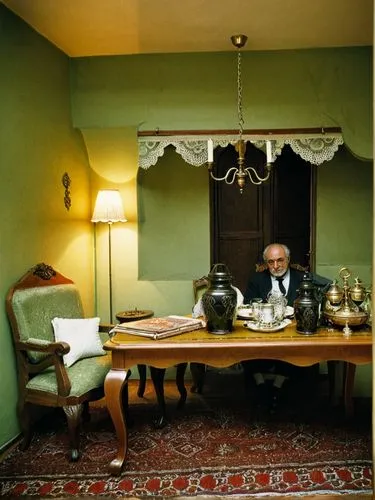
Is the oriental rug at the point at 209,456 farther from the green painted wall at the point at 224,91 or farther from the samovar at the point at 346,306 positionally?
the green painted wall at the point at 224,91

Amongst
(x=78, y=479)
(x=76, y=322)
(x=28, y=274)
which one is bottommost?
(x=78, y=479)

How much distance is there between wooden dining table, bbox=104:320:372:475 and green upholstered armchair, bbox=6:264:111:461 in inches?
13.0

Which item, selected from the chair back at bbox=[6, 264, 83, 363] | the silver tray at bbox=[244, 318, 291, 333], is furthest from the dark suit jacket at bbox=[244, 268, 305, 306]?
the chair back at bbox=[6, 264, 83, 363]

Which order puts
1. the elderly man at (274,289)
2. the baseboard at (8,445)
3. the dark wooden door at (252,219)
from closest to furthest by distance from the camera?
the baseboard at (8,445)
the elderly man at (274,289)
the dark wooden door at (252,219)

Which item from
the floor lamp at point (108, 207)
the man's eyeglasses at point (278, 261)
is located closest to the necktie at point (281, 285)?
the man's eyeglasses at point (278, 261)

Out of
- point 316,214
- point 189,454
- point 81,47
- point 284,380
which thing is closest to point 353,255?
point 316,214

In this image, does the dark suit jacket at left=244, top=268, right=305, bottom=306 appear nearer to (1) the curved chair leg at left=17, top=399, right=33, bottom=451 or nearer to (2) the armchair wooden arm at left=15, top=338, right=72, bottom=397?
(2) the armchair wooden arm at left=15, top=338, right=72, bottom=397

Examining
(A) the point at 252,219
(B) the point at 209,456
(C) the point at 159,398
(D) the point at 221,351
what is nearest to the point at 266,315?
(D) the point at 221,351

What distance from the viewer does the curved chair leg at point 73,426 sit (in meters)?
2.97

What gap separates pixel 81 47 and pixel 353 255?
3180 mm

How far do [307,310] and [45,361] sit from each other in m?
1.61

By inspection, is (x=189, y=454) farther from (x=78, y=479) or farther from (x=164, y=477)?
(x=78, y=479)

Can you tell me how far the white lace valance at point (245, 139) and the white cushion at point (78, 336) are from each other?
1.52 meters

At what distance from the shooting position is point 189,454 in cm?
304
